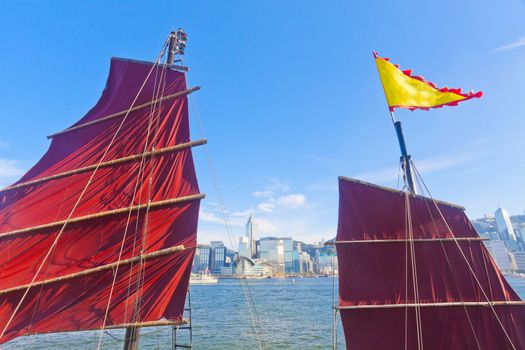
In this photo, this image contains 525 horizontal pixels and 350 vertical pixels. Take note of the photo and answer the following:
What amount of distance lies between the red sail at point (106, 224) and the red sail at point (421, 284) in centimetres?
854

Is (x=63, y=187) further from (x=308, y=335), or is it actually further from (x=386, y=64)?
(x=308, y=335)

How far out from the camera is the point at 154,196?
11203mm

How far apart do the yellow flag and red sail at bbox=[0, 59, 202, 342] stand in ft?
31.5

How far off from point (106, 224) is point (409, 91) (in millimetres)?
14041

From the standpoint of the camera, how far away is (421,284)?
12703 millimetres

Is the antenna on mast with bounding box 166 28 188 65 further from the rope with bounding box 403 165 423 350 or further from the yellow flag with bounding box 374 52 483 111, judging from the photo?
the rope with bounding box 403 165 423 350

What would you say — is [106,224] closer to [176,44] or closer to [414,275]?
[176,44]

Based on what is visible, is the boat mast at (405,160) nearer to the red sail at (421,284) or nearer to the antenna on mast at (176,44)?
the red sail at (421,284)

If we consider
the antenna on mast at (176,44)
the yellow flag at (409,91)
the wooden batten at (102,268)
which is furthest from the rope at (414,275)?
the antenna on mast at (176,44)

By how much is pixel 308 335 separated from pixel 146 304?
23.7 metres

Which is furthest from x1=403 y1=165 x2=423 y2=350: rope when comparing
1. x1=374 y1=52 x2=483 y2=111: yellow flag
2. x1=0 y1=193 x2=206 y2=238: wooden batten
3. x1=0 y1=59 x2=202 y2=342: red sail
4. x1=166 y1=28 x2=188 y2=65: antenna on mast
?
x1=166 y1=28 x2=188 y2=65: antenna on mast

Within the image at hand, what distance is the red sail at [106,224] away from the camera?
9.38 m

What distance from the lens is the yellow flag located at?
34.5 feet

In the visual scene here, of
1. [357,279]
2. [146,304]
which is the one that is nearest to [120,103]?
[146,304]
